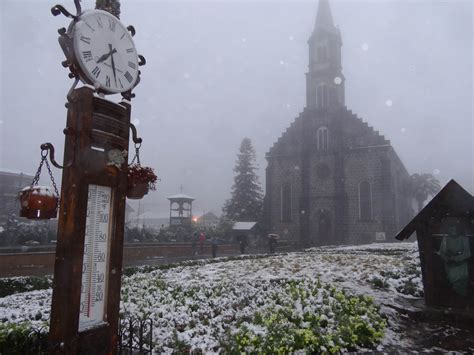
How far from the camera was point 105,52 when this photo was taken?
379 cm

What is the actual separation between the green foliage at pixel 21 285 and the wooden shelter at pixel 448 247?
34.4 ft

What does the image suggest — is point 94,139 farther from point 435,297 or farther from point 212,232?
point 212,232

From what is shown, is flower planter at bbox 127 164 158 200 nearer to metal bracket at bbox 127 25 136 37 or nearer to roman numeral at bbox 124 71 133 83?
roman numeral at bbox 124 71 133 83

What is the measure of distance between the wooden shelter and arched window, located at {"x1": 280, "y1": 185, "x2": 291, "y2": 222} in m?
32.9

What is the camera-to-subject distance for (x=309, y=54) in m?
47.1

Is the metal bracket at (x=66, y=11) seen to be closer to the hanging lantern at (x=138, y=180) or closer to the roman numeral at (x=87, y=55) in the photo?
the roman numeral at (x=87, y=55)

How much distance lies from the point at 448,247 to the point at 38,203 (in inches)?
327

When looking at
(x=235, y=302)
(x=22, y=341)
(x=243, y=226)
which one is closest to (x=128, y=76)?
(x=22, y=341)

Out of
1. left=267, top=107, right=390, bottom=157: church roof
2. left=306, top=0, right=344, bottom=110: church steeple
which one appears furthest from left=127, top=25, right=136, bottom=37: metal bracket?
left=306, top=0, right=344, bottom=110: church steeple

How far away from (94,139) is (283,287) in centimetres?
773

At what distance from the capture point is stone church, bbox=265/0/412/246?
37844 mm

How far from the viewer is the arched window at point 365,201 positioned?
124 ft

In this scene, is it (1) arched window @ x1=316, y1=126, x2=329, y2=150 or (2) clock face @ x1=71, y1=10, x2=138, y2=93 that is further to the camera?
(1) arched window @ x1=316, y1=126, x2=329, y2=150

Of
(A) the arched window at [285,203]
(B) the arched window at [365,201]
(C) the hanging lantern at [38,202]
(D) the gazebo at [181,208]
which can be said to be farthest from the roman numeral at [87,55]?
(A) the arched window at [285,203]
